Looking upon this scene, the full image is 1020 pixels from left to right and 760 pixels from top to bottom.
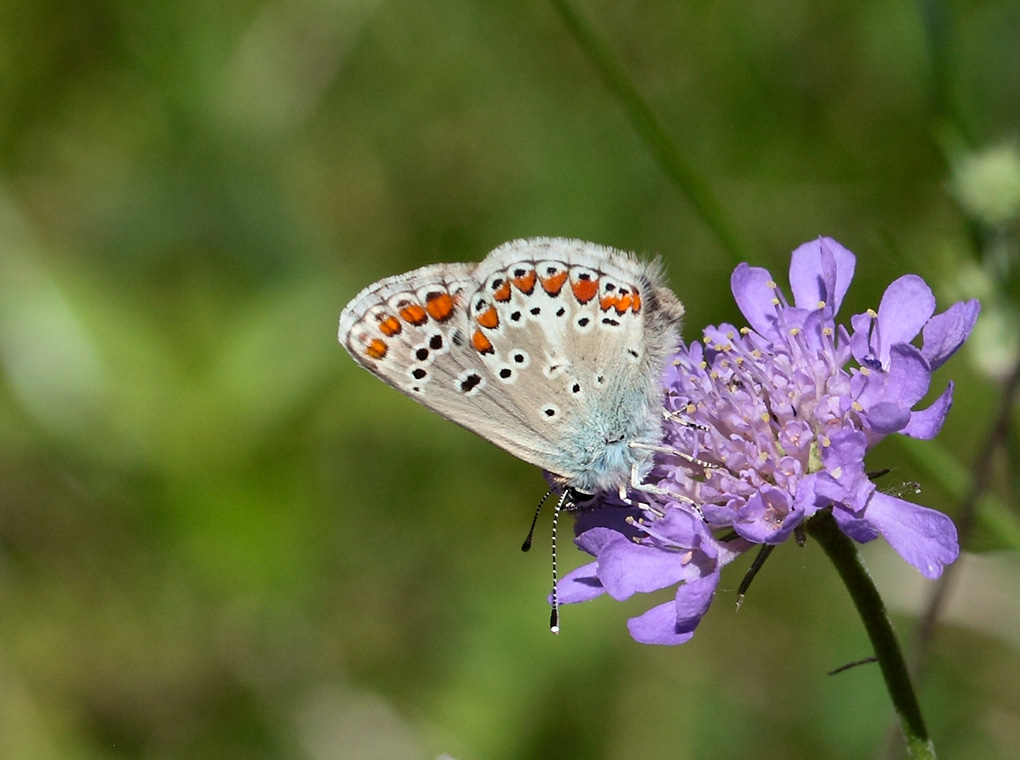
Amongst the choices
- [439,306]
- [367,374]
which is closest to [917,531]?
[439,306]

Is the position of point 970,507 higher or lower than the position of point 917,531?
lower

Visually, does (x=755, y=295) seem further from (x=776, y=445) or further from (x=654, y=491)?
(x=654, y=491)

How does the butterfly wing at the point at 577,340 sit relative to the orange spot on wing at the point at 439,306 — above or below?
below

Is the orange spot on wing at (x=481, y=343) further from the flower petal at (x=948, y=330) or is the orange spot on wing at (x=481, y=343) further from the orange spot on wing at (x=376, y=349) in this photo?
the flower petal at (x=948, y=330)

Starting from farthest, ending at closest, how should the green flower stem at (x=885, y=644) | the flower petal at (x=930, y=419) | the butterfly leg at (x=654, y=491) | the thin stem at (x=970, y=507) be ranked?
the thin stem at (x=970, y=507), the butterfly leg at (x=654, y=491), the flower petal at (x=930, y=419), the green flower stem at (x=885, y=644)

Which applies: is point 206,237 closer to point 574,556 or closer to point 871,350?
point 574,556

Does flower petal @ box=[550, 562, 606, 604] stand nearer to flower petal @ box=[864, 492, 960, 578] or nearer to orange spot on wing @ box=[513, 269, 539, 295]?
flower petal @ box=[864, 492, 960, 578]

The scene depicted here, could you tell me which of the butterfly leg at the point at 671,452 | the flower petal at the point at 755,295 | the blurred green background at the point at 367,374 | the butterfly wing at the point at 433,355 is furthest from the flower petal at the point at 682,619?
the blurred green background at the point at 367,374

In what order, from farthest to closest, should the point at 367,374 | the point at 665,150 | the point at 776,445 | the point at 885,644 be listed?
the point at 367,374 → the point at 665,150 → the point at 776,445 → the point at 885,644
